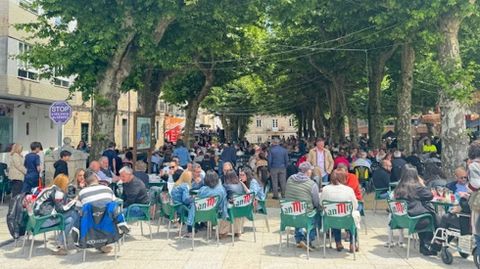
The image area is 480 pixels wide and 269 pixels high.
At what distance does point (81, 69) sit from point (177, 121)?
2614 centimetres

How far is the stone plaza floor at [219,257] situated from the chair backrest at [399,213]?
1.78ft

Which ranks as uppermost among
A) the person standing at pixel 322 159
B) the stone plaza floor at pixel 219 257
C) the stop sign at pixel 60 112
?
the stop sign at pixel 60 112

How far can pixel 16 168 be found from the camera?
1188 centimetres

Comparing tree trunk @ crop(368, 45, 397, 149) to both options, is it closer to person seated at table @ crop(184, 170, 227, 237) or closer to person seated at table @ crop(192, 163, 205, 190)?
person seated at table @ crop(192, 163, 205, 190)

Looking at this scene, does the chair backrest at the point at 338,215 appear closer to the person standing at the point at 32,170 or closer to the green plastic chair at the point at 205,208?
the green plastic chair at the point at 205,208

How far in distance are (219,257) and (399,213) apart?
9.83ft

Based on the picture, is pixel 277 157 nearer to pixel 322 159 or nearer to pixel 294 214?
pixel 322 159

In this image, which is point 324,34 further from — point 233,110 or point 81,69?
point 233,110

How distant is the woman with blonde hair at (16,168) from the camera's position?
466 inches

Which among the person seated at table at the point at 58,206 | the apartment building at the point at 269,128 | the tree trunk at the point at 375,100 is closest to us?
the person seated at table at the point at 58,206

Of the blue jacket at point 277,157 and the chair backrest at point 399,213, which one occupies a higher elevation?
the blue jacket at point 277,157

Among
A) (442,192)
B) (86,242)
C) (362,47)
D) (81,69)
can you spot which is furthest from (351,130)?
(86,242)

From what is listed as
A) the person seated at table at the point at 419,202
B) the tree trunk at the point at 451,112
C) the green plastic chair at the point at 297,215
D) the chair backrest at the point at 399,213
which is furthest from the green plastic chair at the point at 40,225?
the tree trunk at the point at 451,112

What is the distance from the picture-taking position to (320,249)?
805 centimetres
